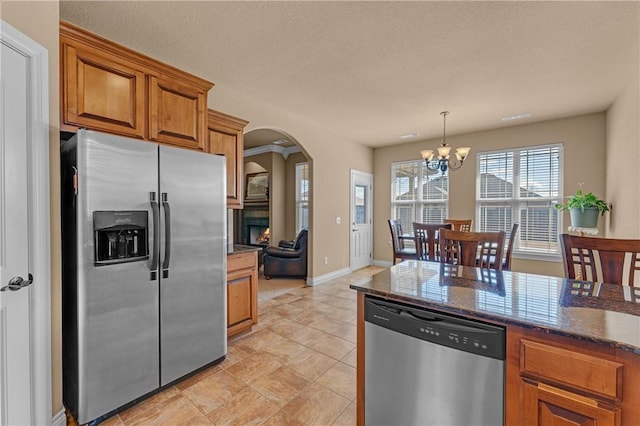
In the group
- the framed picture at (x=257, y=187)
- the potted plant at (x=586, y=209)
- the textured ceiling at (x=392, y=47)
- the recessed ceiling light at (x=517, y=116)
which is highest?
the recessed ceiling light at (x=517, y=116)

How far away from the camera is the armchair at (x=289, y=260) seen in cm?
506

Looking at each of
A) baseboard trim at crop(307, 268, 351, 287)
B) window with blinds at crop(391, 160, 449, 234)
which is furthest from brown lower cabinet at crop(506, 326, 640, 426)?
window with blinds at crop(391, 160, 449, 234)

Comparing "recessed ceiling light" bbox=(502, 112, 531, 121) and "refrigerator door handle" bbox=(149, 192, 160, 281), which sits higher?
"recessed ceiling light" bbox=(502, 112, 531, 121)

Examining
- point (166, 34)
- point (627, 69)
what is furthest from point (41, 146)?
point (627, 69)

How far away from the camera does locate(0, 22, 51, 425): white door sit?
1407 mm

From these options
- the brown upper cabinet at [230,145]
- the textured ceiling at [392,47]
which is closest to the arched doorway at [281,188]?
the textured ceiling at [392,47]

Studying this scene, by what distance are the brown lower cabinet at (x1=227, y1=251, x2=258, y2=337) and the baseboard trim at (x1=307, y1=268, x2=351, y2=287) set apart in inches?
72.2

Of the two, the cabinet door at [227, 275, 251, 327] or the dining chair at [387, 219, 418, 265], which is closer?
the cabinet door at [227, 275, 251, 327]

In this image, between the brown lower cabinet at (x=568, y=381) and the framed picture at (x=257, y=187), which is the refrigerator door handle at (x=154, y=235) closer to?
the brown lower cabinet at (x=568, y=381)

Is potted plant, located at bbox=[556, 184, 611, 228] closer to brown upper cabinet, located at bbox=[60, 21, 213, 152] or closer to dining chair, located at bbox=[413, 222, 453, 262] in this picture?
dining chair, located at bbox=[413, 222, 453, 262]

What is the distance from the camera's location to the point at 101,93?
200cm

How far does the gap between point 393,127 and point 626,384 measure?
446cm

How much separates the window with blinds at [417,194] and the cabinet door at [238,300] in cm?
394

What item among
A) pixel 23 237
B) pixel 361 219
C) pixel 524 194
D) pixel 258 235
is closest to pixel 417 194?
pixel 361 219
